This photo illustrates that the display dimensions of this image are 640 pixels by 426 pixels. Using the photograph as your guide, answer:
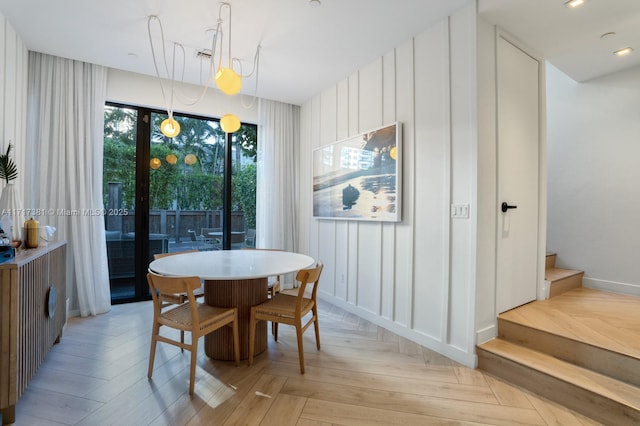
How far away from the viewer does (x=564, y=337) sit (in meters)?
2.06

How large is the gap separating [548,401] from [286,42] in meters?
3.49

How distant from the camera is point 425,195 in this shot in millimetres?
2666

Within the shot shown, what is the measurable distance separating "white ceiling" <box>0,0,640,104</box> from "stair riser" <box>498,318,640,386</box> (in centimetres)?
239

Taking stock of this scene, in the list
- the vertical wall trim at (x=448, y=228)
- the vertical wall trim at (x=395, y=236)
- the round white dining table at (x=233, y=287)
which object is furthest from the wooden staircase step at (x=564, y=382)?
the round white dining table at (x=233, y=287)

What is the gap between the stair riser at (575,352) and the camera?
5.90 feet

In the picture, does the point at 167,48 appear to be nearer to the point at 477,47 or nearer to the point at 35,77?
the point at 35,77

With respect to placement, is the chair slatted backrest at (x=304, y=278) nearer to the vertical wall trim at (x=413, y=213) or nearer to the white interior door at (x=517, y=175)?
the vertical wall trim at (x=413, y=213)

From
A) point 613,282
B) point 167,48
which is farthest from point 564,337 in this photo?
point 167,48

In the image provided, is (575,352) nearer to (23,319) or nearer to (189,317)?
(189,317)

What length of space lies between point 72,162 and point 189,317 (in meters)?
2.51

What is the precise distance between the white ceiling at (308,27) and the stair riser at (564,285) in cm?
224

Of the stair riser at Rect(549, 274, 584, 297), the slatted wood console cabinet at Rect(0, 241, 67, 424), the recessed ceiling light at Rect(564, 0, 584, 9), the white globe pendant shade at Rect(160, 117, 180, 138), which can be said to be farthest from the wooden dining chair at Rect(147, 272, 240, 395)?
the recessed ceiling light at Rect(564, 0, 584, 9)

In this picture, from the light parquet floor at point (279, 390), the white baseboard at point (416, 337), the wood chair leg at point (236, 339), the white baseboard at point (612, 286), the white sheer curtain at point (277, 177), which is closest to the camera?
the light parquet floor at point (279, 390)

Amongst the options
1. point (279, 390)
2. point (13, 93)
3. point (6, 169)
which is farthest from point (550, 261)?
point (13, 93)
